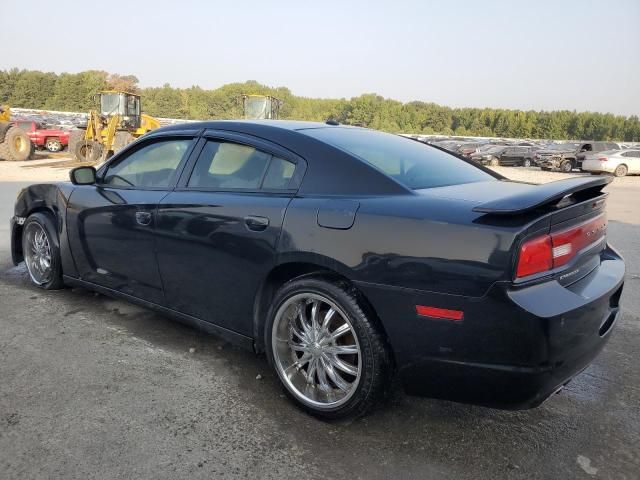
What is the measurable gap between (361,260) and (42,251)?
325cm

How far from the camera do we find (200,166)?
329cm

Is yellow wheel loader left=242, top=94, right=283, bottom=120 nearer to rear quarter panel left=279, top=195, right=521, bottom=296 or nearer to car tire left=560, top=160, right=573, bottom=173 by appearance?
car tire left=560, top=160, right=573, bottom=173

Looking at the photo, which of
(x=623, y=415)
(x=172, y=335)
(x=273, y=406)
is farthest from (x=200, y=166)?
(x=623, y=415)

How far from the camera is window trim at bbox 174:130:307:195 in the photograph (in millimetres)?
2814

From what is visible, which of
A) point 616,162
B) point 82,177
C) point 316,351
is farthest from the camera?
point 616,162

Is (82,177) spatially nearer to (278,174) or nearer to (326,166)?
(278,174)

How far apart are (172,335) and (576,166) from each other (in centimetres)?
3089

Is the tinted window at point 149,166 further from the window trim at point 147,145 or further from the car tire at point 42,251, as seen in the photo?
the car tire at point 42,251

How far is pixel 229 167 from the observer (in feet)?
10.4

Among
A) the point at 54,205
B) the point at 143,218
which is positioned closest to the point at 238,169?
the point at 143,218

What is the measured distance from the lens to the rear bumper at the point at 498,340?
2.10 metres

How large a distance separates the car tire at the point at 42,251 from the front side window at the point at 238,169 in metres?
1.70

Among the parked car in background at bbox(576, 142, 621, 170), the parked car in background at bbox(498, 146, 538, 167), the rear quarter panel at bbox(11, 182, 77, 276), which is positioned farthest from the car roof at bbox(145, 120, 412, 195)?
the parked car in background at bbox(498, 146, 538, 167)

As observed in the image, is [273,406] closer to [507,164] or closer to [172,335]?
[172,335]
